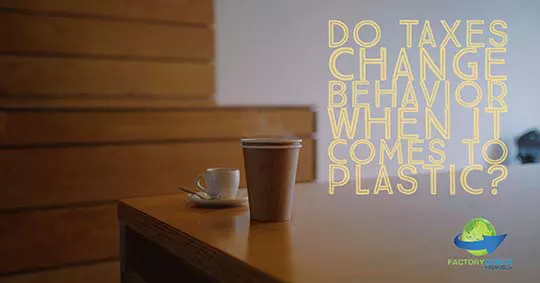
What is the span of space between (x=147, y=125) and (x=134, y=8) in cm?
60

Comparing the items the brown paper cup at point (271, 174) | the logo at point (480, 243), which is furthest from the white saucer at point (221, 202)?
the logo at point (480, 243)

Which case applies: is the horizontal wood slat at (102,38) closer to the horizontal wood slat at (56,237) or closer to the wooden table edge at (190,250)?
the horizontal wood slat at (56,237)

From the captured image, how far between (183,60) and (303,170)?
0.78 meters

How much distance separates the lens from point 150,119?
217 cm

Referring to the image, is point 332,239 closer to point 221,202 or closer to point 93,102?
point 221,202

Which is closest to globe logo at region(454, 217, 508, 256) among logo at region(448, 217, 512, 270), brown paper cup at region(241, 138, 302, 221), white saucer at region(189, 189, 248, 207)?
logo at region(448, 217, 512, 270)

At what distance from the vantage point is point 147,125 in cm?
217

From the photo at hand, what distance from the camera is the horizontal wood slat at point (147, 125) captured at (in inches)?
76.2

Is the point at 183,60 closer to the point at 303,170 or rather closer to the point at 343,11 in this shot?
the point at 303,170

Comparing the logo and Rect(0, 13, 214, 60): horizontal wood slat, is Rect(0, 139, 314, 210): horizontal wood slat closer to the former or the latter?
Rect(0, 13, 214, 60): horizontal wood slat

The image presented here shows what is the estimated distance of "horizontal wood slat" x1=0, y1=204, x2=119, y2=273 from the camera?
192 centimetres

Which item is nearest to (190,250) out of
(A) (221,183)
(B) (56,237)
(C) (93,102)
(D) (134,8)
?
(A) (221,183)

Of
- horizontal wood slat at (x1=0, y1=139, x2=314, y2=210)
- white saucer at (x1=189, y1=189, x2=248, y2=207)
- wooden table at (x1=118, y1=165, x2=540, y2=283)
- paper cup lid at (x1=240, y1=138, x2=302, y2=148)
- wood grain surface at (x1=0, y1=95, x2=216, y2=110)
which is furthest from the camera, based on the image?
wood grain surface at (x1=0, y1=95, x2=216, y2=110)

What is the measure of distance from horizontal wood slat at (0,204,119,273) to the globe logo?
5.31 ft
